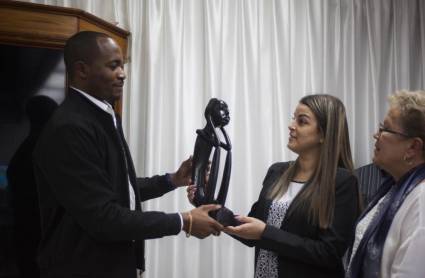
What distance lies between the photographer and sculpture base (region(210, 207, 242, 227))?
4.91 ft

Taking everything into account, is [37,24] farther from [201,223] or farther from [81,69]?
[201,223]

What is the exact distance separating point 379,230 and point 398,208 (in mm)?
86

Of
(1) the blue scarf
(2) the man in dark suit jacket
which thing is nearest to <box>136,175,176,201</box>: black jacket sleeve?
(2) the man in dark suit jacket

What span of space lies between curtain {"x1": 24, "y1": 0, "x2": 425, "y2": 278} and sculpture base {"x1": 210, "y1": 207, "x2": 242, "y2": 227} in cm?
108

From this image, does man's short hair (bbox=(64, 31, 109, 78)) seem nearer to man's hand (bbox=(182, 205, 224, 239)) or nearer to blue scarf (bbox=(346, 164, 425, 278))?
man's hand (bbox=(182, 205, 224, 239))

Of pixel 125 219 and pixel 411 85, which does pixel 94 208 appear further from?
pixel 411 85

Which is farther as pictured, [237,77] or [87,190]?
[237,77]

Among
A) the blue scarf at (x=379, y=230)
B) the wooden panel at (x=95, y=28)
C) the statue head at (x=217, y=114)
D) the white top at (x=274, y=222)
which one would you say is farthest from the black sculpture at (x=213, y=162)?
the wooden panel at (x=95, y=28)

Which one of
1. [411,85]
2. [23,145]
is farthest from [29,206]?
[411,85]

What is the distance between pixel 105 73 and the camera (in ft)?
4.98

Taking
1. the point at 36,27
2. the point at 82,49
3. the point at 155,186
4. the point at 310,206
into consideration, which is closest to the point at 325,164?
the point at 310,206

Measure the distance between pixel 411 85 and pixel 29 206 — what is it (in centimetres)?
260

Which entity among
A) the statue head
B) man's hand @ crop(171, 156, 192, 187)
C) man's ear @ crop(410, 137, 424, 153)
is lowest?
man's hand @ crop(171, 156, 192, 187)

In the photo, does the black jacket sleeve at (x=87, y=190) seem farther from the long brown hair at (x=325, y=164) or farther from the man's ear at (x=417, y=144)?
the man's ear at (x=417, y=144)
